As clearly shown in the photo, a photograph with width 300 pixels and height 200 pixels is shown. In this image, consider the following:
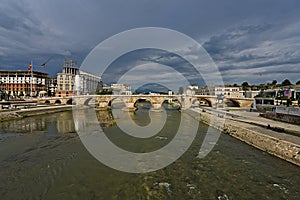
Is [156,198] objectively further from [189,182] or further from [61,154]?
[61,154]

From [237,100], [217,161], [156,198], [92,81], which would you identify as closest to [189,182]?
[156,198]

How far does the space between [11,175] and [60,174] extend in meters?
2.17

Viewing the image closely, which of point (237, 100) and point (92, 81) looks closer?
point (237, 100)

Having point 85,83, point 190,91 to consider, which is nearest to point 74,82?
point 85,83

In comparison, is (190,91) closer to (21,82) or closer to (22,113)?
(22,113)

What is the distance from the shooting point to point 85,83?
94875 millimetres

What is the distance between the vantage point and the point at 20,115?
27891 millimetres

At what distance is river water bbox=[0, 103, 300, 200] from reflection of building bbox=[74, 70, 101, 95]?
72770mm

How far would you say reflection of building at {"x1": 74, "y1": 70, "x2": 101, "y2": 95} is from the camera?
8788 centimetres

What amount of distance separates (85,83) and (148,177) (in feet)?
304

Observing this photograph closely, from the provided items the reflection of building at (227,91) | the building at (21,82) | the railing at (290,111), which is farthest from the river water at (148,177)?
the building at (21,82)

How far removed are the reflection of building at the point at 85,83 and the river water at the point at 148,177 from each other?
72.8 metres

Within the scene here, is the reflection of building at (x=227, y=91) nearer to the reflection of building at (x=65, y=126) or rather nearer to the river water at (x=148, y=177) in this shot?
the reflection of building at (x=65, y=126)

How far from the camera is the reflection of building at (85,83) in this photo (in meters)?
87.9
